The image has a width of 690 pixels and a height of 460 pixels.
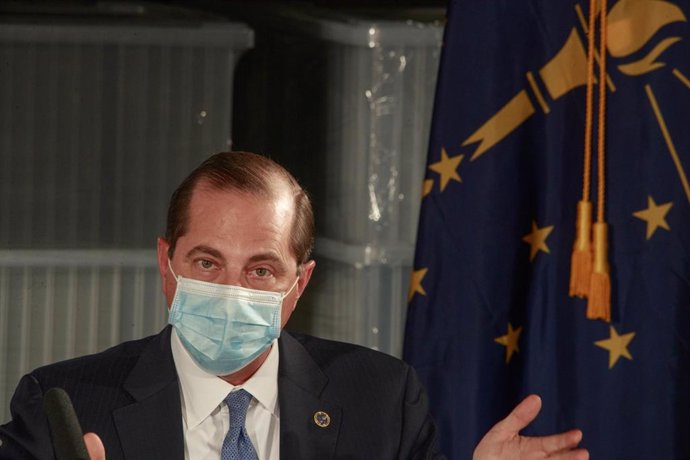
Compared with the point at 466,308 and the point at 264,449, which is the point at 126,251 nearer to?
the point at 466,308

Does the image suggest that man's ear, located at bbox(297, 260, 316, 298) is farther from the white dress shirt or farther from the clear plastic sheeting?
the clear plastic sheeting

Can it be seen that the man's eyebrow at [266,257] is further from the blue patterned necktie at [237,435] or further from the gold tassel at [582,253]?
the gold tassel at [582,253]

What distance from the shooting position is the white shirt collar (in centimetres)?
186

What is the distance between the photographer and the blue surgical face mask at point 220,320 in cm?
185

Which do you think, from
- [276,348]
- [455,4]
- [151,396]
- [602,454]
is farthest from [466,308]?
[151,396]

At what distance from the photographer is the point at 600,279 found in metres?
2.50

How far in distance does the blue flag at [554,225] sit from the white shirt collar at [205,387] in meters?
0.76

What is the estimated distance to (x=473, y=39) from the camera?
101 inches

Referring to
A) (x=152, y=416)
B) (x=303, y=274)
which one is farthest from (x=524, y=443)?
(x=152, y=416)

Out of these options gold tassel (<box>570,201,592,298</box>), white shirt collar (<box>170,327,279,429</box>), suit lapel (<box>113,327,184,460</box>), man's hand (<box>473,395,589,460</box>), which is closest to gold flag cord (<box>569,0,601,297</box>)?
gold tassel (<box>570,201,592,298</box>)

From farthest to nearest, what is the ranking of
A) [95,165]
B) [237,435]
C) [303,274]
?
1. [95,165]
2. [303,274]
3. [237,435]

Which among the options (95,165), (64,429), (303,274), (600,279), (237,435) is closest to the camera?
(64,429)

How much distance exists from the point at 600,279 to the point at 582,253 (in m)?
0.05

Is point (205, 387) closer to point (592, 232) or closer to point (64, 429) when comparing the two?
point (64, 429)
